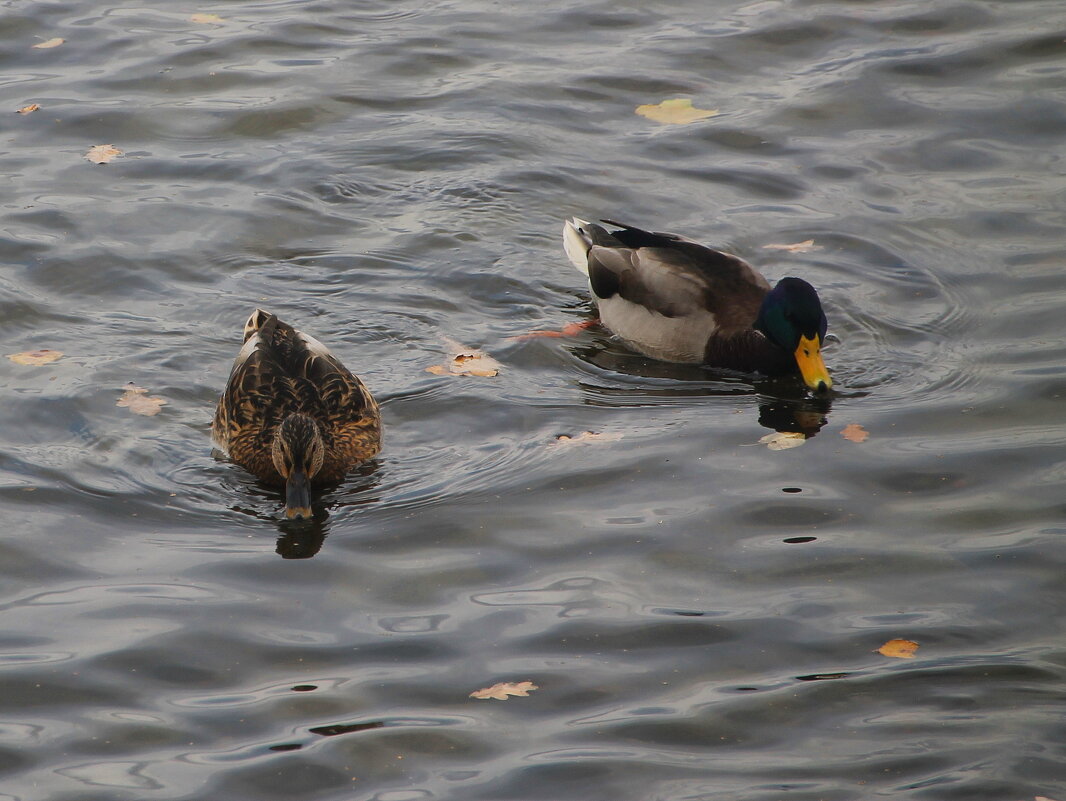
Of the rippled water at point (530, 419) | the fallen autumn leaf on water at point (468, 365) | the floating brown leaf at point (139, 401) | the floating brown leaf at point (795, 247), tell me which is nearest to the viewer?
the rippled water at point (530, 419)

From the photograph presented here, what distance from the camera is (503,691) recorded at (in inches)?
239

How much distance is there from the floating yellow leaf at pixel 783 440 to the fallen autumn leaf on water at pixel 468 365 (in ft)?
5.64

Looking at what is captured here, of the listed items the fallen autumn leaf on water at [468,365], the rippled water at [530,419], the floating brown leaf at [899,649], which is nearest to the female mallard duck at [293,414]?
the rippled water at [530,419]

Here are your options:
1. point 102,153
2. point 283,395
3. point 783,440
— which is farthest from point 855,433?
point 102,153

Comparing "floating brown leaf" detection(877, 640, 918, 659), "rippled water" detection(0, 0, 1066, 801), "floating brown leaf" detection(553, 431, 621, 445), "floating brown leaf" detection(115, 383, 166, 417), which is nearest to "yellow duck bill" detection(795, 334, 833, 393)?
"rippled water" detection(0, 0, 1066, 801)

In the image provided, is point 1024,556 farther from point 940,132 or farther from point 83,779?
point 940,132

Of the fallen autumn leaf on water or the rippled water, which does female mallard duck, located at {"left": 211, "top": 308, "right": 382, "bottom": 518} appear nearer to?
the rippled water

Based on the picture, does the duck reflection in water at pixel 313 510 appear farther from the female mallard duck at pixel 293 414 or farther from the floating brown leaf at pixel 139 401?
the floating brown leaf at pixel 139 401

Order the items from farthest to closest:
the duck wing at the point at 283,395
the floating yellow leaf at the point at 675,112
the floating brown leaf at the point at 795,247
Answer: the floating yellow leaf at the point at 675,112, the floating brown leaf at the point at 795,247, the duck wing at the point at 283,395

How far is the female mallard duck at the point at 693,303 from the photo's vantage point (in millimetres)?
9156

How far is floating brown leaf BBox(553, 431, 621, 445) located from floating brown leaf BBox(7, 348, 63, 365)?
3.17 metres

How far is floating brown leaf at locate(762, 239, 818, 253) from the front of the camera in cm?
1056

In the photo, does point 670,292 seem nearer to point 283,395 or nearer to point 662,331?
point 662,331

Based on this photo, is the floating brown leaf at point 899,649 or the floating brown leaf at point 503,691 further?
the floating brown leaf at point 899,649
